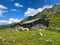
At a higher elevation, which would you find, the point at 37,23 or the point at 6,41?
the point at 37,23

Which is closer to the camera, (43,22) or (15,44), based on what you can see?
(15,44)

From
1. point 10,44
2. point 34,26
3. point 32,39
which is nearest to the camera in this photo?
point 10,44

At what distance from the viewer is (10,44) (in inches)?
1099

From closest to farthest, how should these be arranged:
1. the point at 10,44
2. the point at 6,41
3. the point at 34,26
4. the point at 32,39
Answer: the point at 10,44, the point at 6,41, the point at 32,39, the point at 34,26

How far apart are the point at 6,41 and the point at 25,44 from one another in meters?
3.60

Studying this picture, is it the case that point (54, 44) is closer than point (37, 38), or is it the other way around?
point (54, 44)

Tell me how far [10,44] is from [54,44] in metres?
7.11

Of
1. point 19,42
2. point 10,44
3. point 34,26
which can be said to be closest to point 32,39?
point 19,42

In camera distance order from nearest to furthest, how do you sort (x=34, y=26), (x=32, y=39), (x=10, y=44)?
(x=10, y=44) → (x=32, y=39) → (x=34, y=26)

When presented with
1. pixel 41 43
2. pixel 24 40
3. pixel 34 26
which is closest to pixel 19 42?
pixel 24 40

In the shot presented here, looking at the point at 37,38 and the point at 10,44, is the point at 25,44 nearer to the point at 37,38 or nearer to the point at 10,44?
the point at 10,44

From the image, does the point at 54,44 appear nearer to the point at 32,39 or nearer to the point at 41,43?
the point at 41,43

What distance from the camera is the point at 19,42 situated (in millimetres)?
29672

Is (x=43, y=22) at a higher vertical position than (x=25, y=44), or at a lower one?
higher
